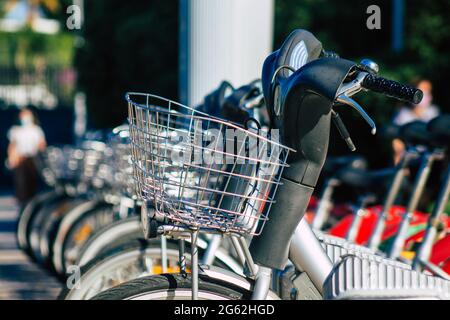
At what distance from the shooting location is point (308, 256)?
2.55 meters

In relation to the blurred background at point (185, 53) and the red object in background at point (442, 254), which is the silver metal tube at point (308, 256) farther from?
the blurred background at point (185, 53)

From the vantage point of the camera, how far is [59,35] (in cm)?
4238

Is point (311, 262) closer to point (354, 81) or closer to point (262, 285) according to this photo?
point (262, 285)

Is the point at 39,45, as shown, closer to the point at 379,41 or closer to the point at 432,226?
the point at 379,41

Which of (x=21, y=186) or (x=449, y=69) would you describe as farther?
(x=21, y=186)

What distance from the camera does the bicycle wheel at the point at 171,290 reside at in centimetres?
247

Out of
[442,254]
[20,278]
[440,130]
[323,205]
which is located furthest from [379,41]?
[442,254]

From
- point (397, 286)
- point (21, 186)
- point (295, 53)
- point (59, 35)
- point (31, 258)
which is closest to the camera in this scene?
point (397, 286)

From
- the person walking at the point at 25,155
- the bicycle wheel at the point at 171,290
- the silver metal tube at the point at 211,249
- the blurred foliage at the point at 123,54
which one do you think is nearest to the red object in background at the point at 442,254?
the silver metal tube at the point at 211,249

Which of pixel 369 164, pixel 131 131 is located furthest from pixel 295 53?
pixel 369 164

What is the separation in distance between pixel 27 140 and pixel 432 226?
9386 mm

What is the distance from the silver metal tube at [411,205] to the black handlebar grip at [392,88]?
191 centimetres

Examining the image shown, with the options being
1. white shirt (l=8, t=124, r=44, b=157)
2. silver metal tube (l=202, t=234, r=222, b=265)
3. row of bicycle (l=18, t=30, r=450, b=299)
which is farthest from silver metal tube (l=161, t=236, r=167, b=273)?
white shirt (l=8, t=124, r=44, b=157)
